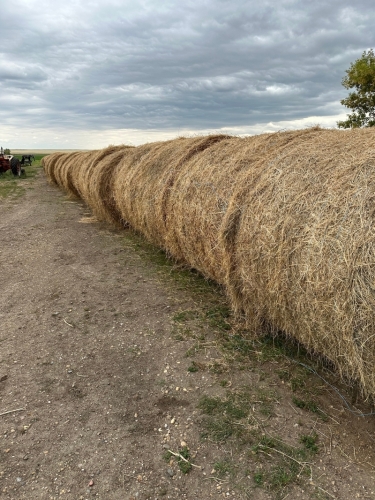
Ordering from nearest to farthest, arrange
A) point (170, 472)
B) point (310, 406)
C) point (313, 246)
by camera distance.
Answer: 1. point (170, 472)
2. point (313, 246)
3. point (310, 406)

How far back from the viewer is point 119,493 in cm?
252

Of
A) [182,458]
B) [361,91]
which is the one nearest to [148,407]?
[182,458]

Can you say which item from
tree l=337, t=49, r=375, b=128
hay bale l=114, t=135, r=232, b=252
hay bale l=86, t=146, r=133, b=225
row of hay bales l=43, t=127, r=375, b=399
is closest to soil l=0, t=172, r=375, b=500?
row of hay bales l=43, t=127, r=375, b=399

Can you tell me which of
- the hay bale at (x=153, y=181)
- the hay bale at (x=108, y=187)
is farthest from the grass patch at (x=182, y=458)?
the hay bale at (x=108, y=187)

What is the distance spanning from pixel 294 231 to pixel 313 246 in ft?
1.00

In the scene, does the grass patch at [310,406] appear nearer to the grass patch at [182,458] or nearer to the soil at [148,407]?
the soil at [148,407]

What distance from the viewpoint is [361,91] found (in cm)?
2181

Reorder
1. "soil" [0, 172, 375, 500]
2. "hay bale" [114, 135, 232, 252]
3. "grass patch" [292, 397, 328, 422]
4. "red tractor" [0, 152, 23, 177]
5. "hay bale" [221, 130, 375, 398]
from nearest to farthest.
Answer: "soil" [0, 172, 375, 500]
"hay bale" [221, 130, 375, 398]
"grass patch" [292, 397, 328, 422]
"hay bale" [114, 135, 232, 252]
"red tractor" [0, 152, 23, 177]

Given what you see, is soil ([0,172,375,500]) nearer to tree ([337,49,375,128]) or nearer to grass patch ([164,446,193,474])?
grass patch ([164,446,193,474])

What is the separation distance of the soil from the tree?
66.6ft

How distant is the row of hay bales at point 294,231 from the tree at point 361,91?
18.8 meters

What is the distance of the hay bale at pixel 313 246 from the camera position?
2.84 meters

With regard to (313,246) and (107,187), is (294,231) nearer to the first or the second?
(313,246)

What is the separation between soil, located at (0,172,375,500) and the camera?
260cm
